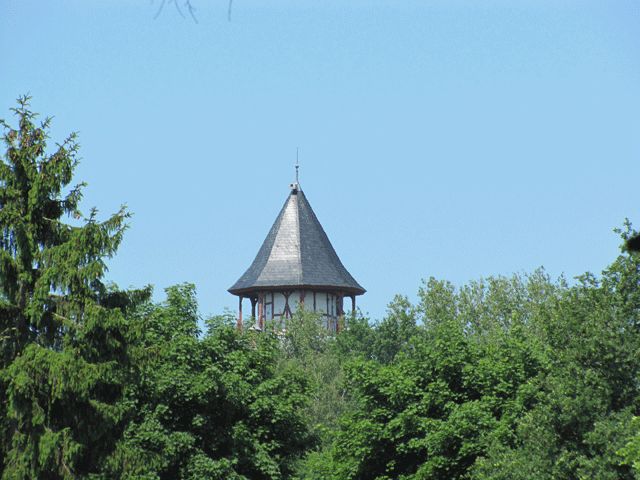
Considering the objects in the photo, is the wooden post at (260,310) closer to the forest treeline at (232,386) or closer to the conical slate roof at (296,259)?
the conical slate roof at (296,259)

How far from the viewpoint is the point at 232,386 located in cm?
3984

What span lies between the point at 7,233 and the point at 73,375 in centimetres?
359

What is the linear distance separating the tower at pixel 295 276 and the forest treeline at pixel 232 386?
5251 cm

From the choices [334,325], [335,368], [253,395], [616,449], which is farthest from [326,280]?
[616,449]

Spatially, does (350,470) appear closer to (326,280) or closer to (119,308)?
(119,308)

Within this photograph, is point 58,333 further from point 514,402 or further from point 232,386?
point 514,402

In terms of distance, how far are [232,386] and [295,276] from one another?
58813 millimetres

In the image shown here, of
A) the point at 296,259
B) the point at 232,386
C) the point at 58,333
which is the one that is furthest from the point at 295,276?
the point at 58,333

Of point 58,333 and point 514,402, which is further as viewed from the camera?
point 514,402

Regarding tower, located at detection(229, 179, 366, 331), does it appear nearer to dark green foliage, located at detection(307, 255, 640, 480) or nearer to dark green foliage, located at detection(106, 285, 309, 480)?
dark green foliage, located at detection(106, 285, 309, 480)

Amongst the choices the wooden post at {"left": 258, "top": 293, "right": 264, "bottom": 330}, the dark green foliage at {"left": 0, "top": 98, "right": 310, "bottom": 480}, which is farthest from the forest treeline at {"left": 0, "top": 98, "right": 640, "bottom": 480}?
the wooden post at {"left": 258, "top": 293, "right": 264, "bottom": 330}

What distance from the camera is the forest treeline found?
92.0 feet

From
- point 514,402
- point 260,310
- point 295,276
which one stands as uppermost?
point 295,276

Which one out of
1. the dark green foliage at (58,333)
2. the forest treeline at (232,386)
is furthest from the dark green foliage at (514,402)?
the dark green foliage at (58,333)
